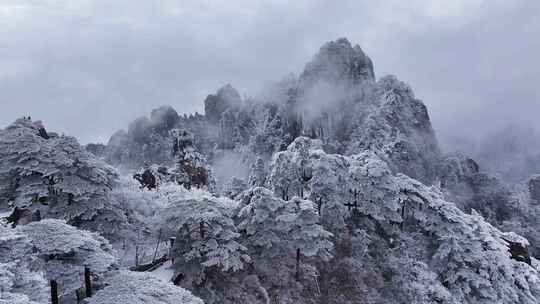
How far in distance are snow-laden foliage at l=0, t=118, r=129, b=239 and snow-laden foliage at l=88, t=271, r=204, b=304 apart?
9.61 m

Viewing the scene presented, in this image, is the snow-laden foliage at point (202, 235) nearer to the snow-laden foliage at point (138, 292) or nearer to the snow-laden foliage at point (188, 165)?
the snow-laden foliage at point (138, 292)

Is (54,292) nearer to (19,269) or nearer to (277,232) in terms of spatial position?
(19,269)

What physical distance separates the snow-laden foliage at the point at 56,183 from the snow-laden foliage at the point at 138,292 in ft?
31.5

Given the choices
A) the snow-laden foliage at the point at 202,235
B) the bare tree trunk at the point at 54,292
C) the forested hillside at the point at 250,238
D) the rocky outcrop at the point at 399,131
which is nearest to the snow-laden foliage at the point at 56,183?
the forested hillside at the point at 250,238

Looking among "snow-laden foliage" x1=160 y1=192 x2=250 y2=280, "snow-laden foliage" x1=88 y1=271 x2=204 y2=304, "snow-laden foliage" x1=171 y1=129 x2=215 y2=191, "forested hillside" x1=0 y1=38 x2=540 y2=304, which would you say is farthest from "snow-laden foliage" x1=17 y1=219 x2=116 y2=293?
"snow-laden foliage" x1=171 y1=129 x2=215 y2=191

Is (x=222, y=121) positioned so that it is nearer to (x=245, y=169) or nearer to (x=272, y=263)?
(x=245, y=169)

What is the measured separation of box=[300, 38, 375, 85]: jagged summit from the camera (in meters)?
162

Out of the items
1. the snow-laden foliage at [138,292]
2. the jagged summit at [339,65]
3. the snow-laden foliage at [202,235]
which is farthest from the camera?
the jagged summit at [339,65]

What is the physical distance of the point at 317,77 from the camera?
166m

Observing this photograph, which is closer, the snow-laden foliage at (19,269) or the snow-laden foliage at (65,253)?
the snow-laden foliage at (19,269)

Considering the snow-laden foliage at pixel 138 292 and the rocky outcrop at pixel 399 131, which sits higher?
the rocky outcrop at pixel 399 131

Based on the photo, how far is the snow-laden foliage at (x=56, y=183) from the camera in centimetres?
2712

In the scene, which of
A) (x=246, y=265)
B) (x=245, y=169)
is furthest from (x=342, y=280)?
(x=245, y=169)

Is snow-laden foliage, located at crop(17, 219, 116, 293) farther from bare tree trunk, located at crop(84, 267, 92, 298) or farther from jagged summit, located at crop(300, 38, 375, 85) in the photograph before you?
jagged summit, located at crop(300, 38, 375, 85)
